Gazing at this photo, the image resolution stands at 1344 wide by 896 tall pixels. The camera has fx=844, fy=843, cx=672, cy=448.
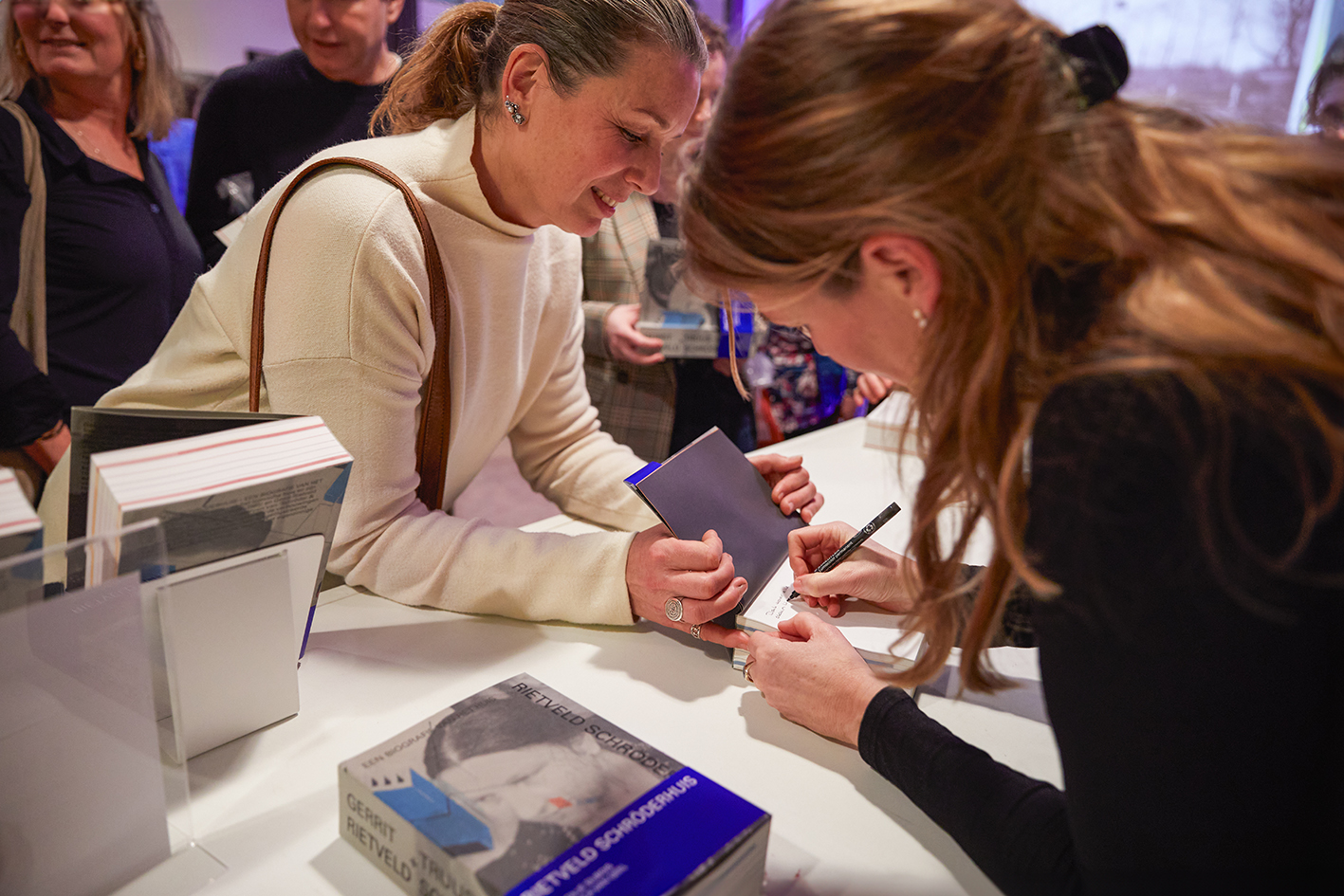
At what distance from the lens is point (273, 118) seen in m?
2.16

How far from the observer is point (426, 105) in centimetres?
129

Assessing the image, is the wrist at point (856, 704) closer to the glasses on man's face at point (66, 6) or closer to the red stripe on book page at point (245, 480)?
the red stripe on book page at point (245, 480)

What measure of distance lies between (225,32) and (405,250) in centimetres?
361

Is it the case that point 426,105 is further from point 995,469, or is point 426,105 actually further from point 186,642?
point 995,469

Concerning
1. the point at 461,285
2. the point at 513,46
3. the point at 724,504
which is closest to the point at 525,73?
the point at 513,46

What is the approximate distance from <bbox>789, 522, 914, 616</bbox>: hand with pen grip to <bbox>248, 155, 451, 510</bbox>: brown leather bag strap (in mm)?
522

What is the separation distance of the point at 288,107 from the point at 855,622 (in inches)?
77.4

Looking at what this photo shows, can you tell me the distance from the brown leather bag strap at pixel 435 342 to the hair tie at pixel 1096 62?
0.79 meters

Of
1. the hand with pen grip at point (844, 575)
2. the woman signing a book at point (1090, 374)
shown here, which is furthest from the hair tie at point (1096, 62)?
the hand with pen grip at point (844, 575)

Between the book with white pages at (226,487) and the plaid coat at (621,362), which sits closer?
the book with white pages at (226,487)

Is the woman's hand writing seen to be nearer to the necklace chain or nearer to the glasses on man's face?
the necklace chain

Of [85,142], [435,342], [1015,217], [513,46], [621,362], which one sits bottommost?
[621,362]

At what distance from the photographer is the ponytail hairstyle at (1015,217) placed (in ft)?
1.80

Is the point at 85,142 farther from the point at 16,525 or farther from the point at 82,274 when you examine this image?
the point at 16,525
